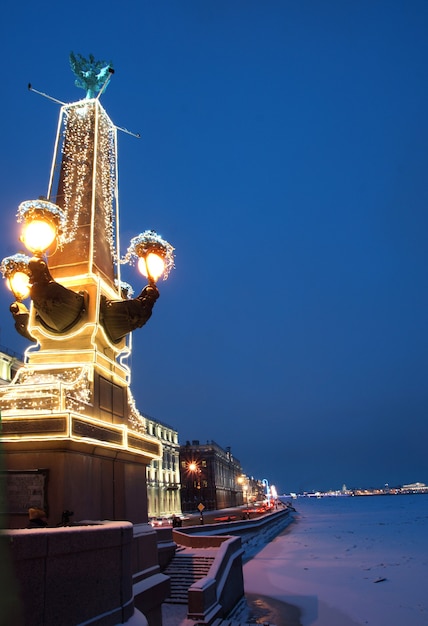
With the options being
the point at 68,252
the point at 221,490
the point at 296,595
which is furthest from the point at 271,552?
the point at 221,490

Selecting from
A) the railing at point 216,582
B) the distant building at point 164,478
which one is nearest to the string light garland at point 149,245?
the railing at point 216,582

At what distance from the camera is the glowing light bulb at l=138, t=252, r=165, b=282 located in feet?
36.7

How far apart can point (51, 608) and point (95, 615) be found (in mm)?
995

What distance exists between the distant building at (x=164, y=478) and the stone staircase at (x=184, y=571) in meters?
42.3

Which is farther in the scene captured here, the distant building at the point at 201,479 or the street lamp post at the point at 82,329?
Answer: the distant building at the point at 201,479

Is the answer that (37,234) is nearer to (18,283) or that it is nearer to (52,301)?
(52,301)

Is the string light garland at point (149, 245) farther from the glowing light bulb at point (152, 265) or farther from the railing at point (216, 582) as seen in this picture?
→ the railing at point (216, 582)

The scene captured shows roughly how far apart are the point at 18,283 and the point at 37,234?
3577 mm

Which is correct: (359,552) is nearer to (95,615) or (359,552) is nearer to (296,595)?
(296,595)

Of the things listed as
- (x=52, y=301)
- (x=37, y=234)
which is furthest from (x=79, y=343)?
(x=37, y=234)

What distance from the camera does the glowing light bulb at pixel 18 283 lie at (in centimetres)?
1227

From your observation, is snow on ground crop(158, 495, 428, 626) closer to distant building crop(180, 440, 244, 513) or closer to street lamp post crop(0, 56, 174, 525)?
street lamp post crop(0, 56, 174, 525)

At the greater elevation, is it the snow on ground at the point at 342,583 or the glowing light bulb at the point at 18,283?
the glowing light bulb at the point at 18,283

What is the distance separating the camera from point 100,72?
15102mm
